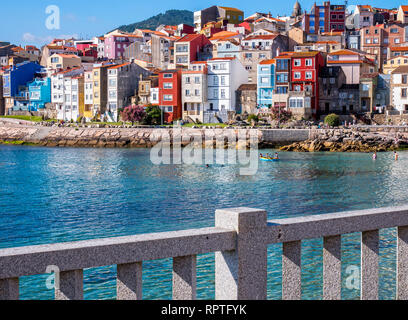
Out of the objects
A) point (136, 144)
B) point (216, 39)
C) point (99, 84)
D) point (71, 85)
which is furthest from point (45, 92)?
point (136, 144)

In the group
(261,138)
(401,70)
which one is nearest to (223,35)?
(401,70)

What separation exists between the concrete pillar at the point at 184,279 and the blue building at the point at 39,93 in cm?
10421

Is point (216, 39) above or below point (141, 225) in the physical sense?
above

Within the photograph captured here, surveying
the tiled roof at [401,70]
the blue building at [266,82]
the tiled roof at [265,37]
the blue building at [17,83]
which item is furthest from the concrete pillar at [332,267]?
the blue building at [17,83]

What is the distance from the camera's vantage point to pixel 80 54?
4764 inches

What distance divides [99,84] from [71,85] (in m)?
9.02

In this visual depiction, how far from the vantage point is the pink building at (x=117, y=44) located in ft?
392

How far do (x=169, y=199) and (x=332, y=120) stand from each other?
140 ft

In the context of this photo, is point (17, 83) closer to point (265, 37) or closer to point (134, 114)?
point (134, 114)

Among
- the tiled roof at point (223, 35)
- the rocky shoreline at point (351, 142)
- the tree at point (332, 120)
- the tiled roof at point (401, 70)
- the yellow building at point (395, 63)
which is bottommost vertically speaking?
the rocky shoreline at point (351, 142)

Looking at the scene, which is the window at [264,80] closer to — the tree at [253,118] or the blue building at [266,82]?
the blue building at [266,82]

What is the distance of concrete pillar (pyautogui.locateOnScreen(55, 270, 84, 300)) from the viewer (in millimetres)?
4555

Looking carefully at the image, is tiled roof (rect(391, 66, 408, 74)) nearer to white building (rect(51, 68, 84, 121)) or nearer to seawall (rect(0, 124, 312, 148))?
seawall (rect(0, 124, 312, 148))
